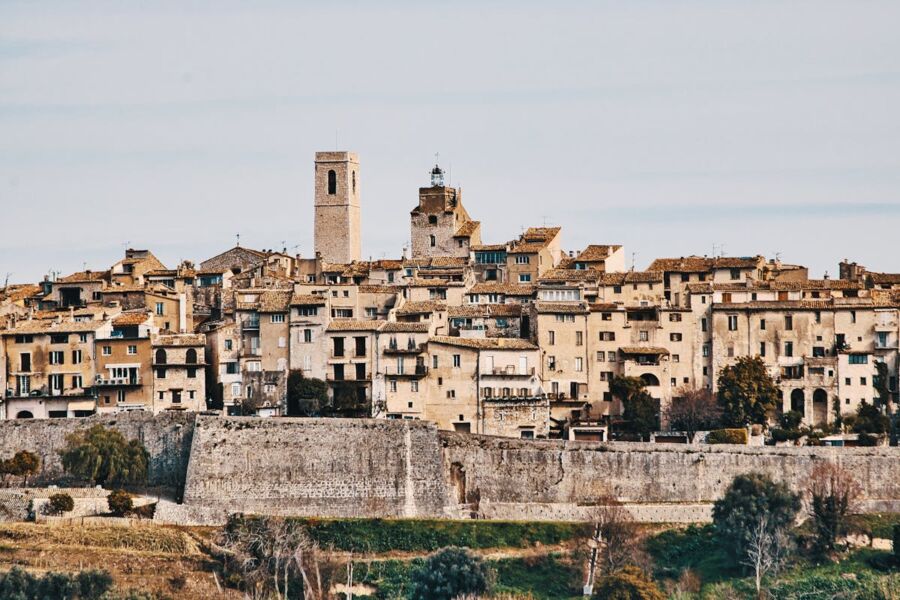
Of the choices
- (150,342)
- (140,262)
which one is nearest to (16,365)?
(150,342)

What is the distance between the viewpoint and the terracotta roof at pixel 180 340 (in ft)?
274

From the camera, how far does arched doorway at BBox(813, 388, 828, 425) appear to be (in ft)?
273

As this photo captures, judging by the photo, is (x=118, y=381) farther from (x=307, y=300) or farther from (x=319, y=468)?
(x=319, y=468)

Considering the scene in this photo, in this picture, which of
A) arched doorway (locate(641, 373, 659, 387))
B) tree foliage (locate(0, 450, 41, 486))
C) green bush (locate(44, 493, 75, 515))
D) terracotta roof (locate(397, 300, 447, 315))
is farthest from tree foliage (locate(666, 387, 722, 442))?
tree foliage (locate(0, 450, 41, 486))

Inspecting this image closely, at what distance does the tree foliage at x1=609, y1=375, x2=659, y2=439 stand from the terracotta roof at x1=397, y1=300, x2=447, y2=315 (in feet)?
22.6

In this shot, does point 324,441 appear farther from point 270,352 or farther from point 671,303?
point 671,303

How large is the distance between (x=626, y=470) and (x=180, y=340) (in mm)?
16539

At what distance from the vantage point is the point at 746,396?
3219 inches

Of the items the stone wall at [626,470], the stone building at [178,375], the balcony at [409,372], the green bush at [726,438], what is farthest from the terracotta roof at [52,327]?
the green bush at [726,438]

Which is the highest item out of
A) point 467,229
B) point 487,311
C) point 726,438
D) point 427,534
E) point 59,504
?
point 467,229

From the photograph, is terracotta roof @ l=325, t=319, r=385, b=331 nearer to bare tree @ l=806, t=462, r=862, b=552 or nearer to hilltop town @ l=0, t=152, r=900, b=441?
hilltop town @ l=0, t=152, r=900, b=441

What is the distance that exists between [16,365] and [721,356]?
24.4 meters

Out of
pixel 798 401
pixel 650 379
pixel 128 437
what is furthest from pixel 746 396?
pixel 128 437

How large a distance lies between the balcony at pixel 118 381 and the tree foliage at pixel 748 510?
20.8 metres
